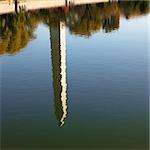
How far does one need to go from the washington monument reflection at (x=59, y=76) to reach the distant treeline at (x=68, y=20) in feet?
5.94

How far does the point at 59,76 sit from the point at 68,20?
1896cm

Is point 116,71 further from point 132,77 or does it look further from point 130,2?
point 130,2

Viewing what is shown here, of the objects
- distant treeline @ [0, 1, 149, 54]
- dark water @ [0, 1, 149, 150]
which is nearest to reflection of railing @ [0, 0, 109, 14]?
distant treeline @ [0, 1, 149, 54]

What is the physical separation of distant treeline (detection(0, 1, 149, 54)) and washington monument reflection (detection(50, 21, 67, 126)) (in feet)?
5.94

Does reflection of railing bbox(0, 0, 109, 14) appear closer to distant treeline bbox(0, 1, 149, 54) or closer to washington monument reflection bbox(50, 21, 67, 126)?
distant treeline bbox(0, 1, 149, 54)

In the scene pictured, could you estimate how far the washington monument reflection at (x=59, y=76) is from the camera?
12.3 metres

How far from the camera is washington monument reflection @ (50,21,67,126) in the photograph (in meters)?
12.3

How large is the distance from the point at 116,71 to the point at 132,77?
3.58 feet

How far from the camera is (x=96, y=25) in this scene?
32312mm

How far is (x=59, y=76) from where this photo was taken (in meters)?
15.5

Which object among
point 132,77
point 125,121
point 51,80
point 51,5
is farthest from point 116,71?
point 51,5

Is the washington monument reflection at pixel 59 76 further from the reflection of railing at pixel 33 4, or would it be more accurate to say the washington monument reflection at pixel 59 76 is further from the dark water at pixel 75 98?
the reflection of railing at pixel 33 4

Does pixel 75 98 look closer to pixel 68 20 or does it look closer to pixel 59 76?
pixel 59 76


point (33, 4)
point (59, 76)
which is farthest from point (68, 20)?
point (59, 76)
